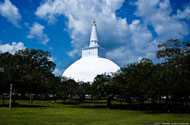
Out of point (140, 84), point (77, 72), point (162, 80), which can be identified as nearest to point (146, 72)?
point (140, 84)

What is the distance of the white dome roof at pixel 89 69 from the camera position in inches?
3137

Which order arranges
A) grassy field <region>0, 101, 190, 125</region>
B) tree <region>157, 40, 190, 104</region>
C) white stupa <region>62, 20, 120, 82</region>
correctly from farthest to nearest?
white stupa <region>62, 20, 120, 82</region> → tree <region>157, 40, 190, 104</region> → grassy field <region>0, 101, 190, 125</region>

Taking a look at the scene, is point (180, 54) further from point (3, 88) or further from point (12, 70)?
point (3, 88)

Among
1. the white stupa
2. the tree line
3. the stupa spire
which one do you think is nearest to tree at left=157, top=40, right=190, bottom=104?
the tree line

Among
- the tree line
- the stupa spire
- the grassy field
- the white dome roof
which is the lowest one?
the grassy field

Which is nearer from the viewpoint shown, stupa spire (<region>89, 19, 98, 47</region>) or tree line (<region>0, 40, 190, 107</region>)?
tree line (<region>0, 40, 190, 107</region>)

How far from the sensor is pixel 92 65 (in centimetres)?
8206

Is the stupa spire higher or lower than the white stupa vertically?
higher

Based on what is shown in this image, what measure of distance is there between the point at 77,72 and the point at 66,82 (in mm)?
36383

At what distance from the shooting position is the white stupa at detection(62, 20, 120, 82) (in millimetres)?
79988

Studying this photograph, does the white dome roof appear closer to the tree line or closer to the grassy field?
the tree line

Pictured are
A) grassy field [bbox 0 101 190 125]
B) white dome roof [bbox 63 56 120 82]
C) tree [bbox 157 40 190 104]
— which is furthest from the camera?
white dome roof [bbox 63 56 120 82]

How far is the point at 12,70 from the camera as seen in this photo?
30.1 meters

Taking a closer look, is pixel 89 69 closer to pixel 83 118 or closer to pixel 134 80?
pixel 134 80
